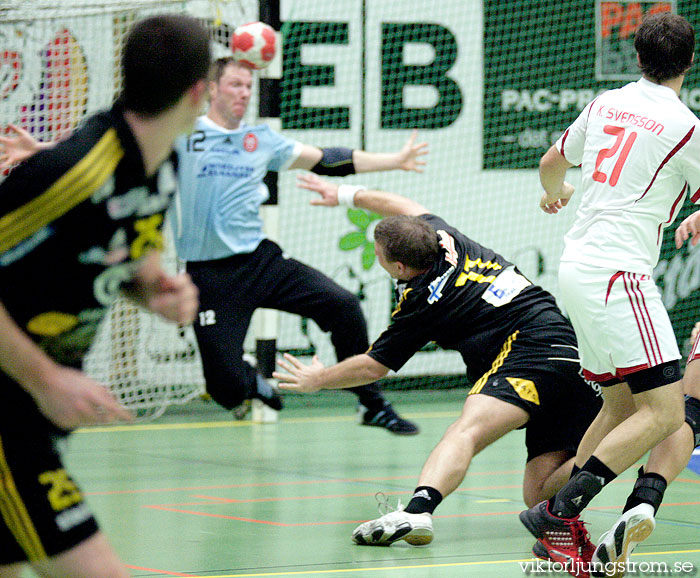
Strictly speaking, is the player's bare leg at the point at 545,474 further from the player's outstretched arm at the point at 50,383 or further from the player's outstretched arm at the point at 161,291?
the player's outstretched arm at the point at 50,383

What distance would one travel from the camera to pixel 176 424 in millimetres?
9477

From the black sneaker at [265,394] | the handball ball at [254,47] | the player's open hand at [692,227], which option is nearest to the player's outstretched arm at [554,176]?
the player's open hand at [692,227]

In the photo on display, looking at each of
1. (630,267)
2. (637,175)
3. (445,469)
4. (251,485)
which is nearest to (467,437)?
(445,469)

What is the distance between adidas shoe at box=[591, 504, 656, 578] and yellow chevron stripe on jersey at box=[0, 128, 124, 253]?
8.08 feet

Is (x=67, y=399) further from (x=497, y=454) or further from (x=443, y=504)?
(x=497, y=454)

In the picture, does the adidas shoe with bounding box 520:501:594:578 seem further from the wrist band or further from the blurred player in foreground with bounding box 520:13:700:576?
the wrist band

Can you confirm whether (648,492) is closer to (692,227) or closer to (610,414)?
(610,414)

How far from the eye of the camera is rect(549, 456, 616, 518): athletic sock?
4148 mm

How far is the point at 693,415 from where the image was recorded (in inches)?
191

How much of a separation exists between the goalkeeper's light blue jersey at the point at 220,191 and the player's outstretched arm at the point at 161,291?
470 centimetres

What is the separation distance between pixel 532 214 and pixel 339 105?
7.37 ft

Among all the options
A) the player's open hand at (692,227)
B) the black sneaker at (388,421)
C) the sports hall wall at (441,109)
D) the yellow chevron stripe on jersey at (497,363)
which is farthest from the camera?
the sports hall wall at (441,109)

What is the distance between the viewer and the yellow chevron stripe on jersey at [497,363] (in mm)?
5113

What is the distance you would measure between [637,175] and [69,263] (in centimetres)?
245
